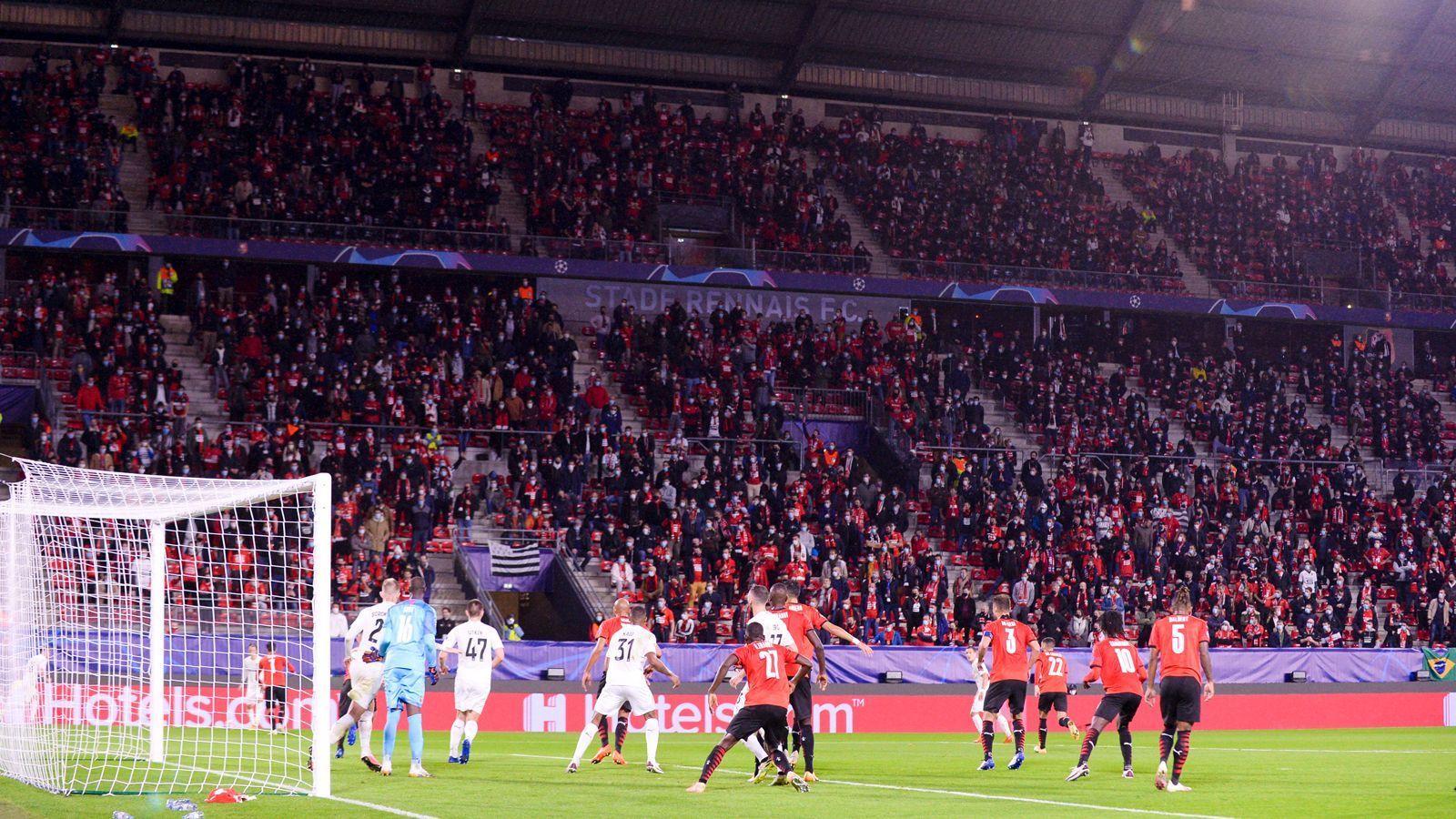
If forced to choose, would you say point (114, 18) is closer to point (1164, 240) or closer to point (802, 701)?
point (1164, 240)

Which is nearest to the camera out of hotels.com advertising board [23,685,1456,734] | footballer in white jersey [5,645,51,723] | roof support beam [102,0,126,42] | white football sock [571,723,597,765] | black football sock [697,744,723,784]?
black football sock [697,744,723,784]

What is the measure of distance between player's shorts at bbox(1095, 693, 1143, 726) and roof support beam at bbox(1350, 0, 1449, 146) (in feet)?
135

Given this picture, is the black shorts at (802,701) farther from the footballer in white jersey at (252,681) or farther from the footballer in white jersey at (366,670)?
the footballer in white jersey at (252,681)

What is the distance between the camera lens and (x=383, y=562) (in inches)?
1324

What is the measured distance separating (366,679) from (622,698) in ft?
9.64

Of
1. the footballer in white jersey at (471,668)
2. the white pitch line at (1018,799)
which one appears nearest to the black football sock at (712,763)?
the white pitch line at (1018,799)

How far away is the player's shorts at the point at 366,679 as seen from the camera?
60.3 feet

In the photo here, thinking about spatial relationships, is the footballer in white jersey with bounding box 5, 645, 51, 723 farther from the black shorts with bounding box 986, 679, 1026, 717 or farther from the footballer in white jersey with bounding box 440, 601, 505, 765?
the black shorts with bounding box 986, 679, 1026, 717

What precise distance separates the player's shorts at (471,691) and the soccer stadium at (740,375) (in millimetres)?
51

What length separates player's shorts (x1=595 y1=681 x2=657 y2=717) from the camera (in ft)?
62.1

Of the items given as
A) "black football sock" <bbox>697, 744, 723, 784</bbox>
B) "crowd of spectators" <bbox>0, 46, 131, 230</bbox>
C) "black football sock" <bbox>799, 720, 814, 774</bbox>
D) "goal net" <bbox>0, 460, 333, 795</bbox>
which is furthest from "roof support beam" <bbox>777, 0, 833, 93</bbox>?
"black football sock" <bbox>697, 744, 723, 784</bbox>

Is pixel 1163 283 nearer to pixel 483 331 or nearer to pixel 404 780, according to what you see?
pixel 483 331

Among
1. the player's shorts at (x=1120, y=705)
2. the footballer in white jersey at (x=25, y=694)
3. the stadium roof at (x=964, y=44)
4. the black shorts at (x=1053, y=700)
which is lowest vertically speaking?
the black shorts at (x=1053, y=700)

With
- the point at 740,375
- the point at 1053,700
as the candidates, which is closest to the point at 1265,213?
the point at 740,375
